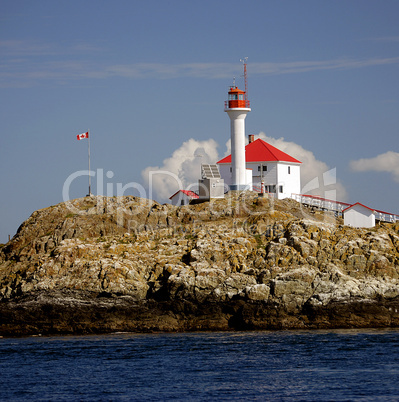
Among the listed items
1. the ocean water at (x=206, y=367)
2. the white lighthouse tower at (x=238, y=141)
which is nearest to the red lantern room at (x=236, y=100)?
the white lighthouse tower at (x=238, y=141)

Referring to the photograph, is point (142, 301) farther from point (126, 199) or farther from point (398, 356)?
point (398, 356)

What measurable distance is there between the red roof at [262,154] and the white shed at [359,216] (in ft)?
32.9

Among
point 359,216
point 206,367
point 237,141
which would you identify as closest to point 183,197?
point 237,141

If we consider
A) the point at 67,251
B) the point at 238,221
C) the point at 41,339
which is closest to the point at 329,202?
the point at 238,221

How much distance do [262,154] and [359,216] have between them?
12.2m

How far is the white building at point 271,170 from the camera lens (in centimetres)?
5628

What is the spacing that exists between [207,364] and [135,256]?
13868mm

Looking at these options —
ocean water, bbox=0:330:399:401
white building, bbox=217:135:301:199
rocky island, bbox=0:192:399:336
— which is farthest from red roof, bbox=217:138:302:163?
ocean water, bbox=0:330:399:401

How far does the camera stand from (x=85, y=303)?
40.4 m

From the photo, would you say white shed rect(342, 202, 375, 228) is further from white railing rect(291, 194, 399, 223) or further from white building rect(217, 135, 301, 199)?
white building rect(217, 135, 301, 199)

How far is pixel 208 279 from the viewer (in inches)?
1587

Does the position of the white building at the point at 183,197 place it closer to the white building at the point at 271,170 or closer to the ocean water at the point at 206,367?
the white building at the point at 271,170

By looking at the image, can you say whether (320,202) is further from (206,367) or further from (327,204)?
(206,367)

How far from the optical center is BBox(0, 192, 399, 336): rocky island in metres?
39.1
